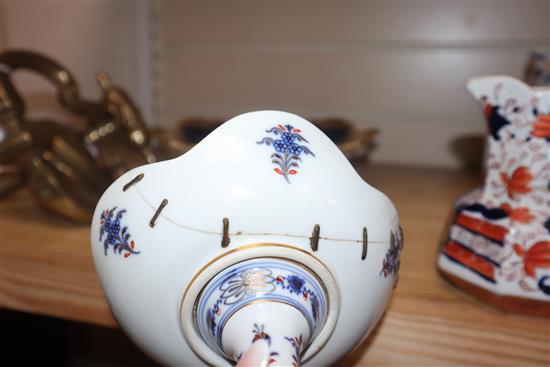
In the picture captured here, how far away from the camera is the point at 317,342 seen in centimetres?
23

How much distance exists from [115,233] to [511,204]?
0.27 meters

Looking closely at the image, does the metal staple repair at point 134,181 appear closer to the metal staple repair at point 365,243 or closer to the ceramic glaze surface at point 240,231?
the ceramic glaze surface at point 240,231

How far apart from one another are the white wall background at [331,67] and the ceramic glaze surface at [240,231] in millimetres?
469

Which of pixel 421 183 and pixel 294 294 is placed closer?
pixel 294 294

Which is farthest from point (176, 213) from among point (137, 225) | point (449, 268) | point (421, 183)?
point (421, 183)

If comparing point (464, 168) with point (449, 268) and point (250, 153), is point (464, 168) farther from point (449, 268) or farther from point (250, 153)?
point (250, 153)

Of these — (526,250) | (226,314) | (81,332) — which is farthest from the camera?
(81,332)

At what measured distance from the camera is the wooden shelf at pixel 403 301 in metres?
0.33

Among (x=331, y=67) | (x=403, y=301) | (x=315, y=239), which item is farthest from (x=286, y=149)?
(x=331, y=67)

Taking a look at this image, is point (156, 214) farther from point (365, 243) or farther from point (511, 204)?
point (511, 204)

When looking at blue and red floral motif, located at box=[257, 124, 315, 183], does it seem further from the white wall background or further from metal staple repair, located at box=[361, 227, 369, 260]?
the white wall background

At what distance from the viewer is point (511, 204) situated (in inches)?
13.9

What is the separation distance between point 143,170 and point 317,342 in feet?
0.38

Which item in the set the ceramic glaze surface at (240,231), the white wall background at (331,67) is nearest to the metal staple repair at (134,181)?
the ceramic glaze surface at (240,231)
